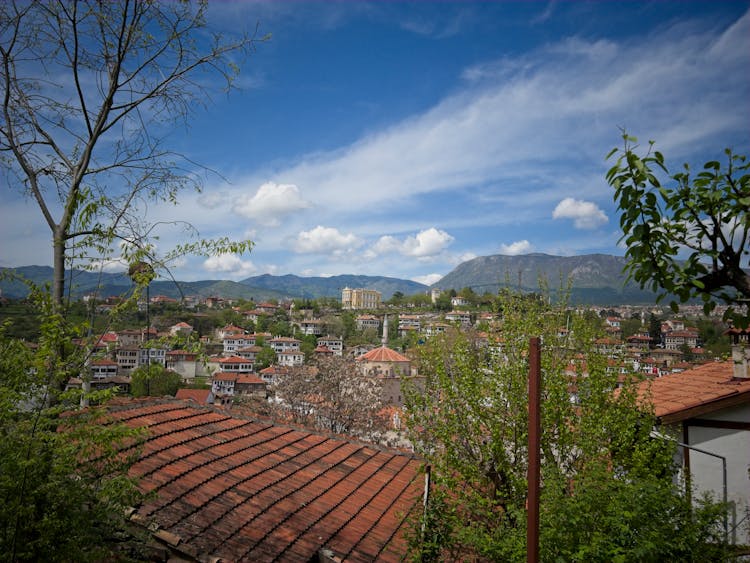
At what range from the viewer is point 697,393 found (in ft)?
27.5

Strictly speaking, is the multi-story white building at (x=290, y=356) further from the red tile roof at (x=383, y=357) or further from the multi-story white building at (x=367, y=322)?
the multi-story white building at (x=367, y=322)

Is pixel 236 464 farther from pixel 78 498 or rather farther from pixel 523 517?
pixel 523 517

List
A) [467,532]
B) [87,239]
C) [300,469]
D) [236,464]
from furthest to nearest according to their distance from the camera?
[300,469] → [236,464] → [467,532] → [87,239]

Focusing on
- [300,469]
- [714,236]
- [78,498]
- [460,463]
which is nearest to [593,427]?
[460,463]

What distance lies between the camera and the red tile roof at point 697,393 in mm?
7656

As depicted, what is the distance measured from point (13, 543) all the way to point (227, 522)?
7.02 feet

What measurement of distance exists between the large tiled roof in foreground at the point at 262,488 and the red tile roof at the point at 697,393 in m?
4.50

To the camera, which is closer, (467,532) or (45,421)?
(45,421)

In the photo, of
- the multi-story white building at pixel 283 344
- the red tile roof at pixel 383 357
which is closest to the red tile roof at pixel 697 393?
the red tile roof at pixel 383 357

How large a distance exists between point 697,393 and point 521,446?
4918 mm

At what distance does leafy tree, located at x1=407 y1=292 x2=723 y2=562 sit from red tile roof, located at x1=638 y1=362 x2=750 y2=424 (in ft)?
3.86

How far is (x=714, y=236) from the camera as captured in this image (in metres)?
2.98

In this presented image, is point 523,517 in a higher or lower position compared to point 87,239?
lower

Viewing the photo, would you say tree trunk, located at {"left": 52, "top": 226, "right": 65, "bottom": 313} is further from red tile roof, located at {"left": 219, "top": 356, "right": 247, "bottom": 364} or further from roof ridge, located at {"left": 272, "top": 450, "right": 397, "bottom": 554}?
red tile roof, located at {"left": 219, "top": 356, "right": 247, "bottom": 364}
